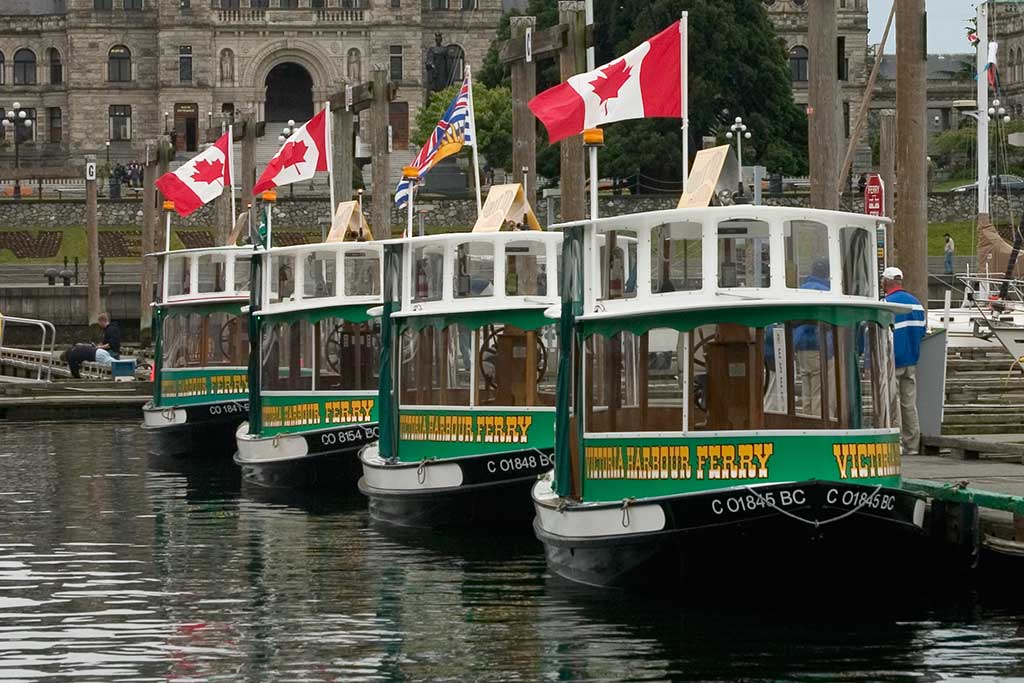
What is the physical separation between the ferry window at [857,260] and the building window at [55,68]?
110 meters

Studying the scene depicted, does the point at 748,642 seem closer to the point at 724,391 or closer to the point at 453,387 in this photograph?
the point at 724,391

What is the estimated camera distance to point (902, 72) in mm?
24797

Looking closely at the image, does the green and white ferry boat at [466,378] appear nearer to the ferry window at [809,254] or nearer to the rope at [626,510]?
the rope at [626,510]

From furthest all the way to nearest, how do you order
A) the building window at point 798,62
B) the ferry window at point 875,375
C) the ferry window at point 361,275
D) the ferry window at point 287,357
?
the building window at point 798,62
the ferry window at point 361,275
the ferry window at point 287,357
the ferry window at point 875,375

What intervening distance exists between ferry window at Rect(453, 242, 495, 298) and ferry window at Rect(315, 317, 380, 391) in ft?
12.3

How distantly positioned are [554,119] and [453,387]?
453 cm

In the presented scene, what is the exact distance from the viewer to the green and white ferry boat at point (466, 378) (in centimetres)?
2239

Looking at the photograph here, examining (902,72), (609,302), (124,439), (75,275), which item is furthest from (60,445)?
(75,275)

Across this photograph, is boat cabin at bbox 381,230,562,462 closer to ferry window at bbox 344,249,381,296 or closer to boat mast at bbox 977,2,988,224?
ferry window at bbox 344,249,381,296

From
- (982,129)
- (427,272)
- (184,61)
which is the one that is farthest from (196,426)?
(184,61)

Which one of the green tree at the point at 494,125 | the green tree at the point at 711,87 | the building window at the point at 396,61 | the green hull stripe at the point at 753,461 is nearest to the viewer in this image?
the green hull stripe at the point at 753,461

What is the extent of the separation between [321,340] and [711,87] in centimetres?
5854

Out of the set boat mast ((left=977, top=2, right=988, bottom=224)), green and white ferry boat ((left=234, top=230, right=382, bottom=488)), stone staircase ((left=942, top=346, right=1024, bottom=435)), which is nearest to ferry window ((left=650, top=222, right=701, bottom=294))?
stone staircase ((left=942, top=346, right=1024, bottom=435))

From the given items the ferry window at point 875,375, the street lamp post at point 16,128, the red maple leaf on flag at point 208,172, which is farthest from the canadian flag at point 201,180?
the street lamp post at point 16,128
